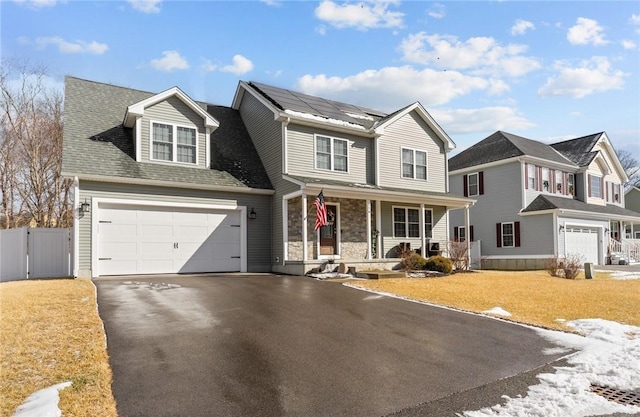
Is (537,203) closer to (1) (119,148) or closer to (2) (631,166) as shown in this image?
(1) (119,148)

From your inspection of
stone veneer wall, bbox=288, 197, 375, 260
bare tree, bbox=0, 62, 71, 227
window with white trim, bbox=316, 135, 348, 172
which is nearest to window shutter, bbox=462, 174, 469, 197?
stone veneer wall, bbox=288, 197, 375, 260

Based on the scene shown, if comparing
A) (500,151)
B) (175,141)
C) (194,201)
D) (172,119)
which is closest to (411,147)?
(500,151)

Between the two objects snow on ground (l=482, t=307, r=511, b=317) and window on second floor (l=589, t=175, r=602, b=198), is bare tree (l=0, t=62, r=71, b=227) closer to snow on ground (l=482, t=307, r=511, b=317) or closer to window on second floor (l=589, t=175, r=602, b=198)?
snow on ground (l=482, t=307, r=511, b=317)

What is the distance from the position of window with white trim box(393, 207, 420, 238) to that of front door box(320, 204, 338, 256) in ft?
10.2

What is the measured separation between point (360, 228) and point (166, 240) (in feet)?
25.3

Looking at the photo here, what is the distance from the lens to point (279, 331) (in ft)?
21.5

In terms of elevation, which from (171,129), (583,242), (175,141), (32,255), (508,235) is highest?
(171,129)

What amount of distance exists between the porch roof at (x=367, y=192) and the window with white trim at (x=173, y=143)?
377 cm

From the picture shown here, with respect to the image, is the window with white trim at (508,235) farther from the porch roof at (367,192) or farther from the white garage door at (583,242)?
the porch roof at (367,192)

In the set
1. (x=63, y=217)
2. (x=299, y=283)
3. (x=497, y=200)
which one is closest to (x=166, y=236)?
(x=299, y=283)

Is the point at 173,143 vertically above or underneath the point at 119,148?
above

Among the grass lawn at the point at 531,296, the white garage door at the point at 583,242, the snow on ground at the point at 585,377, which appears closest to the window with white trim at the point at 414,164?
the grass lawn at the point at 531,296

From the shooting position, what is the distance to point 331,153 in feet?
56.0

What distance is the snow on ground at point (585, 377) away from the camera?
3955 mm
